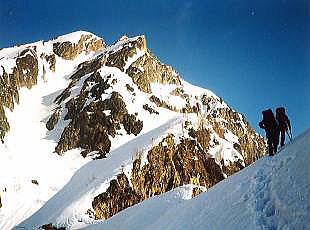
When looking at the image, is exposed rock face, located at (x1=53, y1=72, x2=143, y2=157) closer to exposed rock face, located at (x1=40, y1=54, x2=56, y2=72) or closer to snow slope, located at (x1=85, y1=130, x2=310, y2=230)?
exposed rock face, located at (x1=40, y1=54, x2=56, y2=72)

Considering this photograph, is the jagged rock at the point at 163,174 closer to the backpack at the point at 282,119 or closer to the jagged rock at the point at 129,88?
the jagged rock at the point at 129,88

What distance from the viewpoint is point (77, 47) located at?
17350 cm

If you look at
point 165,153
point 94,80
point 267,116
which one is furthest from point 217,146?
point 267,116

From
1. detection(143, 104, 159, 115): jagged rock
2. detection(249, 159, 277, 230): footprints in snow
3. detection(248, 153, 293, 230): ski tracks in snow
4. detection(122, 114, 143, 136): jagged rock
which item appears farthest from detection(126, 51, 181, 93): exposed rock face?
detection(249, 159, 277, 230): footprints in snow

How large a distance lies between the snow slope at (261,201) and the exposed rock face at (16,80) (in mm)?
94123

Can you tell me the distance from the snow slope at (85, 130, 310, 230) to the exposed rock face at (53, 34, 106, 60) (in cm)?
15654

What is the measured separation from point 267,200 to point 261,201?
24 cm

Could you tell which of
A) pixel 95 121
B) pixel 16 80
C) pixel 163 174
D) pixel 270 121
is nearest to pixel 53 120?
pixel 95 121

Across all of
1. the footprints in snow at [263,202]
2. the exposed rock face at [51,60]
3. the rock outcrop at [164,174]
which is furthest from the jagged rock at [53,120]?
the footprints in snow at [263,202]

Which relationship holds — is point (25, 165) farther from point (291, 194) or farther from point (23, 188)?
point (291, 194)

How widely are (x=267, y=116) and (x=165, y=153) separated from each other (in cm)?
7287

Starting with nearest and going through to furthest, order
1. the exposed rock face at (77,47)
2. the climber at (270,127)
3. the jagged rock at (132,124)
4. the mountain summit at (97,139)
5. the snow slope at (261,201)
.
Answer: the snow slope at (261,201) < the climber at (270,127) < the mountain summit at (97,139) < the jagged rock at (132,124) < the exposed rock face at (77,47)

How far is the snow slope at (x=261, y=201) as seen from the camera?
10117mm

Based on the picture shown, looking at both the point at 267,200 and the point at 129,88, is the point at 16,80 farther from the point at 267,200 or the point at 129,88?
the point at 267,200
